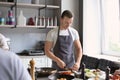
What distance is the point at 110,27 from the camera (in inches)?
184

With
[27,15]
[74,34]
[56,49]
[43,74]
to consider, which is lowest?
[43,74]

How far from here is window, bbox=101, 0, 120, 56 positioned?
4.47 m

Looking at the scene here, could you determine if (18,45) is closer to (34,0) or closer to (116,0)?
(34,0)

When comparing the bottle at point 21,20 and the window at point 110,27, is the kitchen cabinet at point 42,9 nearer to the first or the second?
the bottle at point 21,20

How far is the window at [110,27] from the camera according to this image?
14.7 ft

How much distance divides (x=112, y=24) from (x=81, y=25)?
620mm

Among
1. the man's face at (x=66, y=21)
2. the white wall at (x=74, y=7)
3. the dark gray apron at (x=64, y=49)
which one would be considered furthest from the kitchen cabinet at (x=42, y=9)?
the man's face at (x=66, y=21)

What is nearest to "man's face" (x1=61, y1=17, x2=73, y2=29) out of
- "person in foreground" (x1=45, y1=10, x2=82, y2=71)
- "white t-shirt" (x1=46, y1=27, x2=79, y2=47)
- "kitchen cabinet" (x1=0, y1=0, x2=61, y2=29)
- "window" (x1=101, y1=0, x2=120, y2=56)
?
"person in foreground" (x1=45, y1=10, x2=82, y2=71)

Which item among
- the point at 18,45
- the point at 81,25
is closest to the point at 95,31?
the point at 81,25

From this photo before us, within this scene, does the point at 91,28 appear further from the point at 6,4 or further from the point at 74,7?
the point at 6,4

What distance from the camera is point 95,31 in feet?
15.5

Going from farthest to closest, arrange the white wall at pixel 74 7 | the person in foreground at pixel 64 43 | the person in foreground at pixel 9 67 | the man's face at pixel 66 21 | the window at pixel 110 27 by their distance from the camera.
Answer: the white wall at pixel 74 7, the window at pixel 110 27, the person in foreground at pixel 64 43, the man's face at pixel 66 21, the person in foreground at pixel 9 67

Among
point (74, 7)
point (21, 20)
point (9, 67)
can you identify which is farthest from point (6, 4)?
point (9, 67)

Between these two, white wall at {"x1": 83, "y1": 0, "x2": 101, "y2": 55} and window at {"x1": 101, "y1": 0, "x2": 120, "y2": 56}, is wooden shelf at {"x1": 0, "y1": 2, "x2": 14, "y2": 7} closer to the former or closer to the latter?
white wall at {"x1": 83, "y1": 0, "x2": 101, "y2": 55}
